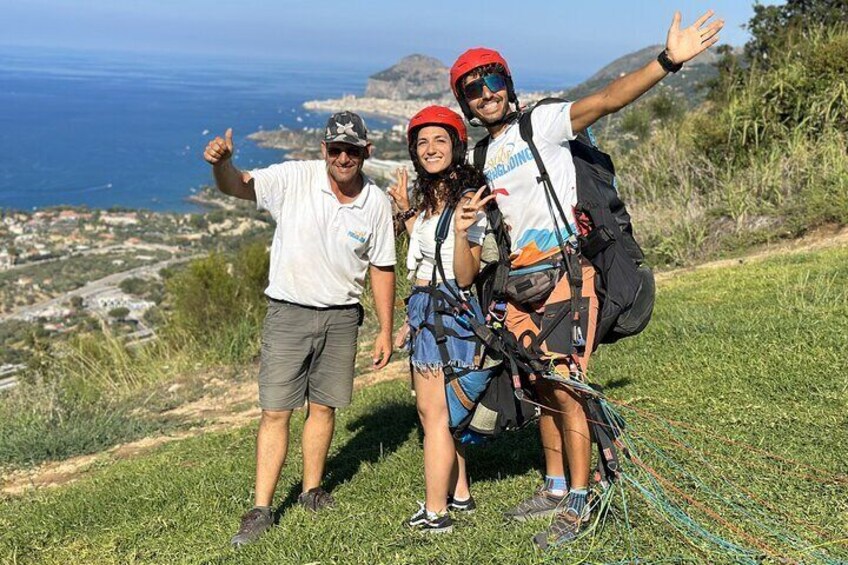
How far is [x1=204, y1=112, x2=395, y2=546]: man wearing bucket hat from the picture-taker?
11.7 feet

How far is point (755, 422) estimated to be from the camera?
3834 millimetres

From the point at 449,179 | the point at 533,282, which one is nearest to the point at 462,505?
the point at 533,282

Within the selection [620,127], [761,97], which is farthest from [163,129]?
[761,97]

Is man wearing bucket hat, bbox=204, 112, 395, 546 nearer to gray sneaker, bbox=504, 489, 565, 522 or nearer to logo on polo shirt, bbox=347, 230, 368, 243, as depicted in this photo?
logo on polo shirt, bbox=347, 230, 368, 243

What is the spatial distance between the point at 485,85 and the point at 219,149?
124 centimetres

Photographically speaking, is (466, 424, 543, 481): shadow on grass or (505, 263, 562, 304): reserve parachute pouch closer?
(505, 263, 562, 304): reserve parachute pouch

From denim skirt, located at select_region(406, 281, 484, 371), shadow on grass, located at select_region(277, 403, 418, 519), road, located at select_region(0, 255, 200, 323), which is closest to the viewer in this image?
denim skirt, located at select_region(406, 281, 484, 371)

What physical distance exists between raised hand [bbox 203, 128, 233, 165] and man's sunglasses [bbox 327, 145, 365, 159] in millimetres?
467

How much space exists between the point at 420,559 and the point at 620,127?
19143 mm

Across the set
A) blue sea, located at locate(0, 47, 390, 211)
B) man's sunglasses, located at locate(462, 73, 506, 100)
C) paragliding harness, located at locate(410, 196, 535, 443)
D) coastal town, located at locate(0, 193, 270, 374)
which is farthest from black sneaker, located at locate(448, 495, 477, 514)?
blue sea, located at locate(0, 47, 390, 211)

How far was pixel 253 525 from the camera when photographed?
3.42 metres

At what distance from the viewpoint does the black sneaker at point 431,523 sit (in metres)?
3.12

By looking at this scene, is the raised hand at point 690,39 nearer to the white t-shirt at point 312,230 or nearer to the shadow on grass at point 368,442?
the white t-shirt at point 312,230

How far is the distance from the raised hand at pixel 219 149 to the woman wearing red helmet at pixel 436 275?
86 centimetres
